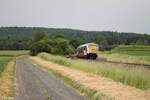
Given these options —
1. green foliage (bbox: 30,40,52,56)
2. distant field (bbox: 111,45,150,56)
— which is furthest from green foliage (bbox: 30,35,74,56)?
distant field (bbox: 111,45,150,56)

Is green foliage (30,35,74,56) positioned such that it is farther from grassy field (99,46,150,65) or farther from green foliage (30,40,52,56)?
grassy field (99,46,150,65)

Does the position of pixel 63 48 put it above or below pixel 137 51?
below

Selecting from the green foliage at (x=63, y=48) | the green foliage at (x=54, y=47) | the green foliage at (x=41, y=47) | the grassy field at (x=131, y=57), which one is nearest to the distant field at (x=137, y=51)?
the grassy field at (x=131, y=57)

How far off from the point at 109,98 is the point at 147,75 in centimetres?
533

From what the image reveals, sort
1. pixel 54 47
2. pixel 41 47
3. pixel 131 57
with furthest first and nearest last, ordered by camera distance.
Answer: pixel 41 47 < pixel 54 47 < pixel 131 57

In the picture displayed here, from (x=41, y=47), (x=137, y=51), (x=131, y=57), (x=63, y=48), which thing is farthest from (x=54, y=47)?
(x=131, y=57)

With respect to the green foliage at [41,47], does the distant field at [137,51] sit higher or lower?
higher

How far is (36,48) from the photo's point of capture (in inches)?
4978

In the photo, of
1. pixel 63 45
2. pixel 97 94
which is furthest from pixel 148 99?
pixel 63 45

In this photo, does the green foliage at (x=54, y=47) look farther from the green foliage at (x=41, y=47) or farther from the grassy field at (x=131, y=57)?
the grassy field at (x=131, y=57)

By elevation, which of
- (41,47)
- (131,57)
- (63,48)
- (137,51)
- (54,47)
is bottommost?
(41,47)

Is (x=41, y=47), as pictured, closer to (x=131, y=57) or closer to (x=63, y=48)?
(x=63, y=48)

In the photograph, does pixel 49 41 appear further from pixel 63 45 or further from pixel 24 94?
pixel 24 94

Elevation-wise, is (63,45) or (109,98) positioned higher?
(109,98)
